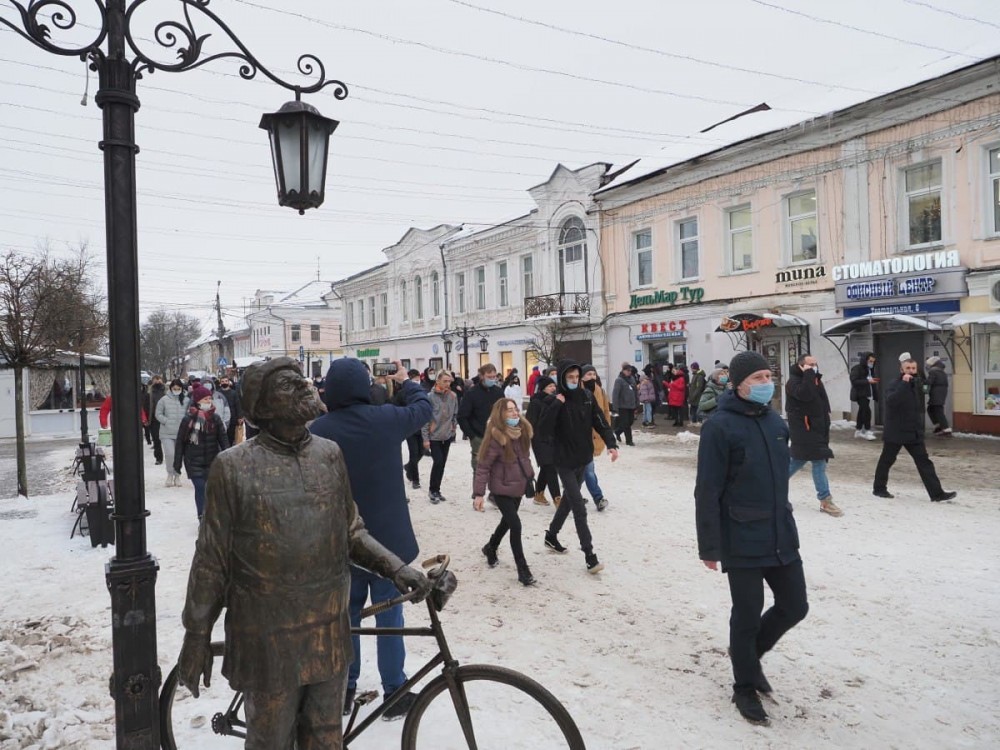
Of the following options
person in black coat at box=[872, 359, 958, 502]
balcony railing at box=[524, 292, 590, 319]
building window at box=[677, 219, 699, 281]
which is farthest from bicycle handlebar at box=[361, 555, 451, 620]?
balcony railing at box=[524, 292, 590, 319]

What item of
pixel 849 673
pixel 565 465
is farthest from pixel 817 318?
pixel 849 673

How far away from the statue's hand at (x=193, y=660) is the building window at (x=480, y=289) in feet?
98.6

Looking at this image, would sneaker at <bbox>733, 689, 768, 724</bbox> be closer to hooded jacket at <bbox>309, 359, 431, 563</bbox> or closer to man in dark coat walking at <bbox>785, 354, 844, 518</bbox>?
hooded jacket at <bbox>309, 359, 431, 563</bbox>

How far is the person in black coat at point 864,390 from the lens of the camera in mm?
15039

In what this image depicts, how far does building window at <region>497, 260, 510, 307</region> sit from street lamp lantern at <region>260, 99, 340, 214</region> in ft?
87.1

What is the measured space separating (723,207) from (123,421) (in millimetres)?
19889

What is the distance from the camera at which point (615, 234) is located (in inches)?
958

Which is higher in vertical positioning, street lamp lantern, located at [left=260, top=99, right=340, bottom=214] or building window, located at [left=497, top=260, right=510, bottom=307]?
building window, located at [left=497, top=260, right=510, bottom=307]

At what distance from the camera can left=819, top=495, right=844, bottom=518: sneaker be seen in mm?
7902

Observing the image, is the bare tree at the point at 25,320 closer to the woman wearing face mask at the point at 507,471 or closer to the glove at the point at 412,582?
the woman wearing face mask at the point at 507,471

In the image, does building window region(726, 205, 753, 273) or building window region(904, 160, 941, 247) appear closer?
building window region(904, 160, 941, 247)

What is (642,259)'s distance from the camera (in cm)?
2369

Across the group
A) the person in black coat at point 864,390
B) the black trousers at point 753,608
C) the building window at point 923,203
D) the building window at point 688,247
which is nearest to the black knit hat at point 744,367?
the black trousers at point 753,608

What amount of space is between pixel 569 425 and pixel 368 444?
3127 millimetres
